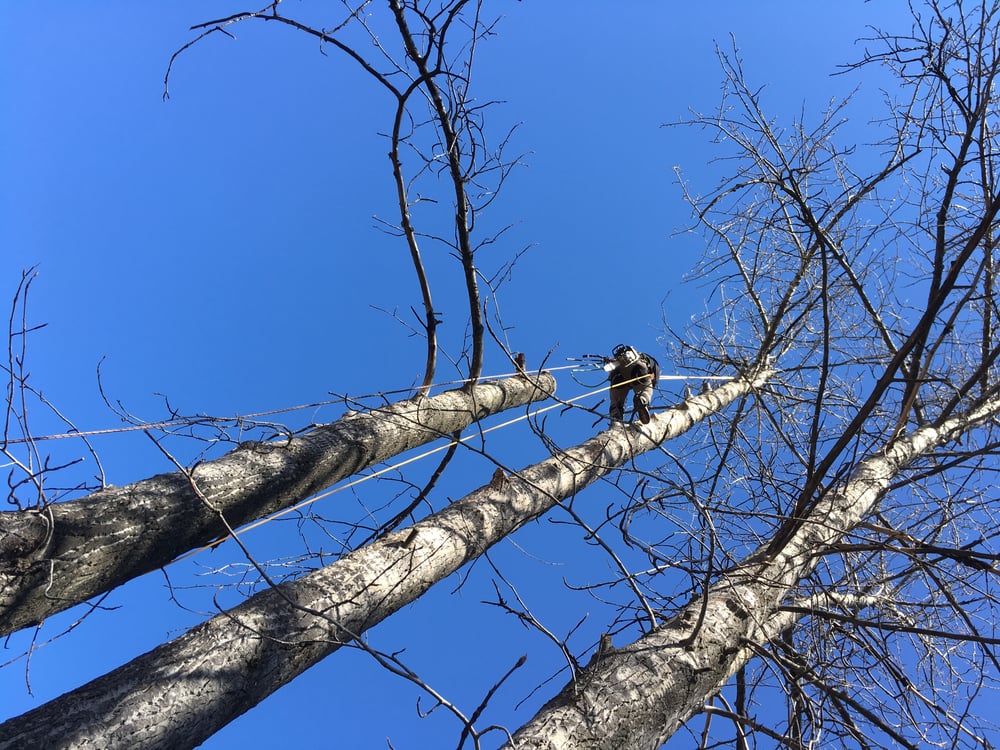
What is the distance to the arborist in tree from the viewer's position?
396 centimetres

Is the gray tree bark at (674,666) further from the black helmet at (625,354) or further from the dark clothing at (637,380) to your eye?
the black helmet at (625,354)

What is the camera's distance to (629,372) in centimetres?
408

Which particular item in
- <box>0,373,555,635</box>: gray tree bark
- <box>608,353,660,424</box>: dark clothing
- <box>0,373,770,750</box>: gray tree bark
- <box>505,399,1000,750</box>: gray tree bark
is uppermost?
<box>608,353,660,424</box>: dark clothing

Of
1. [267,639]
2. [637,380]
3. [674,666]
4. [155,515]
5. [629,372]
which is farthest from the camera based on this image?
[629,372]

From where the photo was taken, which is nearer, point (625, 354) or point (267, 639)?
point (267, 639)

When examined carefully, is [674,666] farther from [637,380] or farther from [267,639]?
[637,380]

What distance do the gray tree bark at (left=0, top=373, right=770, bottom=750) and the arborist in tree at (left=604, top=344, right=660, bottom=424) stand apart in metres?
1.27

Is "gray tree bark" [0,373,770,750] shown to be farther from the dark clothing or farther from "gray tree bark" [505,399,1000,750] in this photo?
the dark clothing

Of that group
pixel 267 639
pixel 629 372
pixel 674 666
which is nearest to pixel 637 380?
pixel 629 372

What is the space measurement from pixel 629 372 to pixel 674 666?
2.57 m

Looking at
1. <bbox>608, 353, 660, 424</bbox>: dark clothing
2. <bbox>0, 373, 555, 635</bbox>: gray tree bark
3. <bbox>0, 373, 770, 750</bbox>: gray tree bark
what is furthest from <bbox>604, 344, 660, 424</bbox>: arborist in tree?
<bbox>0, 373, 555, 635</bbox>: gray tree bark

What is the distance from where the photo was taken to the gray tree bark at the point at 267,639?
55.6 inches

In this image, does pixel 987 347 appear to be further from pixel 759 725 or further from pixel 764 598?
pixel 759 725

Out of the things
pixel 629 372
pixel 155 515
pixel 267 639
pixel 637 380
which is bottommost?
pixel 267 639
